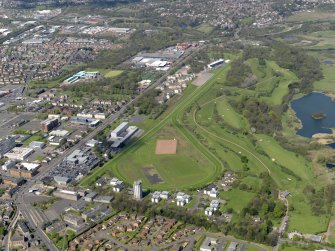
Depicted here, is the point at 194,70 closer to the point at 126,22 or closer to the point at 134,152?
the point at 134,152

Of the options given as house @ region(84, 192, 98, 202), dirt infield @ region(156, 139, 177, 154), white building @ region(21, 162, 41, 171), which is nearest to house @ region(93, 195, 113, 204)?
house @ region(84, 192, 98, 202)

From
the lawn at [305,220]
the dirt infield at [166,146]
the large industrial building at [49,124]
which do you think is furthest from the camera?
the large industrial building at [49,124]

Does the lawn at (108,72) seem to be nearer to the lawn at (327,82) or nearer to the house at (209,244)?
the lawn at (327,82)

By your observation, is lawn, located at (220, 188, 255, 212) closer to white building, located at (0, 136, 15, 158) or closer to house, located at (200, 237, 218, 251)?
house, located at (200, 237, 218, 251)

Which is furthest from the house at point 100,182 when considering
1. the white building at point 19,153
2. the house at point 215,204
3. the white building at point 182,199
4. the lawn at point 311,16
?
the lawn at point 311,16

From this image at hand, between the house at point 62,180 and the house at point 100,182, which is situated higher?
the house at point 62,180

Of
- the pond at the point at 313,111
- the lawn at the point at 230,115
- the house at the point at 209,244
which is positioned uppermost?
the house at the point at 209,244
